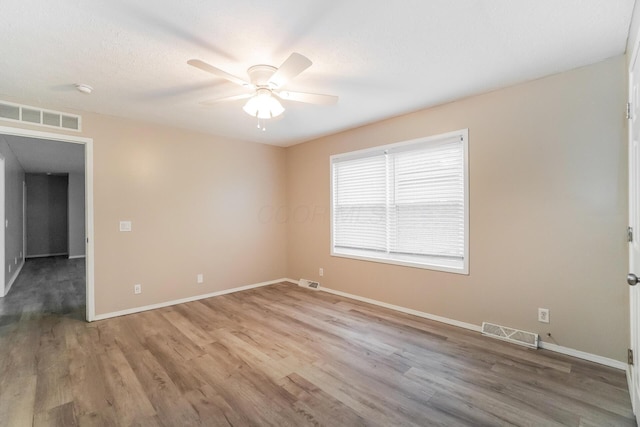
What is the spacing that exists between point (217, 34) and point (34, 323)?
13.0 feet

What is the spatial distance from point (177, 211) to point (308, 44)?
314cm

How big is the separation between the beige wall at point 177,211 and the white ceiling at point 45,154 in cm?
142

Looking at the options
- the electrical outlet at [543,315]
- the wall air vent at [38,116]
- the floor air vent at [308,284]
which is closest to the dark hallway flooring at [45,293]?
the wall air vent at [38,116]

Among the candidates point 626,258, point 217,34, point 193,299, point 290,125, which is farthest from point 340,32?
point 193,299

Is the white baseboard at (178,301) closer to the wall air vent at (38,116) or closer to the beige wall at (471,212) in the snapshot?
the beige wall at (471,212)

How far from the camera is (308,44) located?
2.11 meters

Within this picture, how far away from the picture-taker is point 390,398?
2.00m

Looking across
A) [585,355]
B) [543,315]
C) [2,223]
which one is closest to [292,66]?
[543,315]

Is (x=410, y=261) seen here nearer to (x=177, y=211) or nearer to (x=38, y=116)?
(x=177, y=211)

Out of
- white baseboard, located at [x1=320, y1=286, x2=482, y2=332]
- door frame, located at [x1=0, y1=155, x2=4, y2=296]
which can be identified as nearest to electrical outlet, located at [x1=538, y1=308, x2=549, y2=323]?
white baseboard, located at [x1=320, y1=286, x2=482, y2=332]

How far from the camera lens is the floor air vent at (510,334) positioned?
268 centimetres

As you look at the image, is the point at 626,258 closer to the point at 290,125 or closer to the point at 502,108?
the point at 502,108

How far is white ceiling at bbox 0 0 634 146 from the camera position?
1739 mm

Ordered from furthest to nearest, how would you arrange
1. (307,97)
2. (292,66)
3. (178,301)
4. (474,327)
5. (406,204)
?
(178,301) → (406,204) → (474,327) → (307,97) → (292,66)
